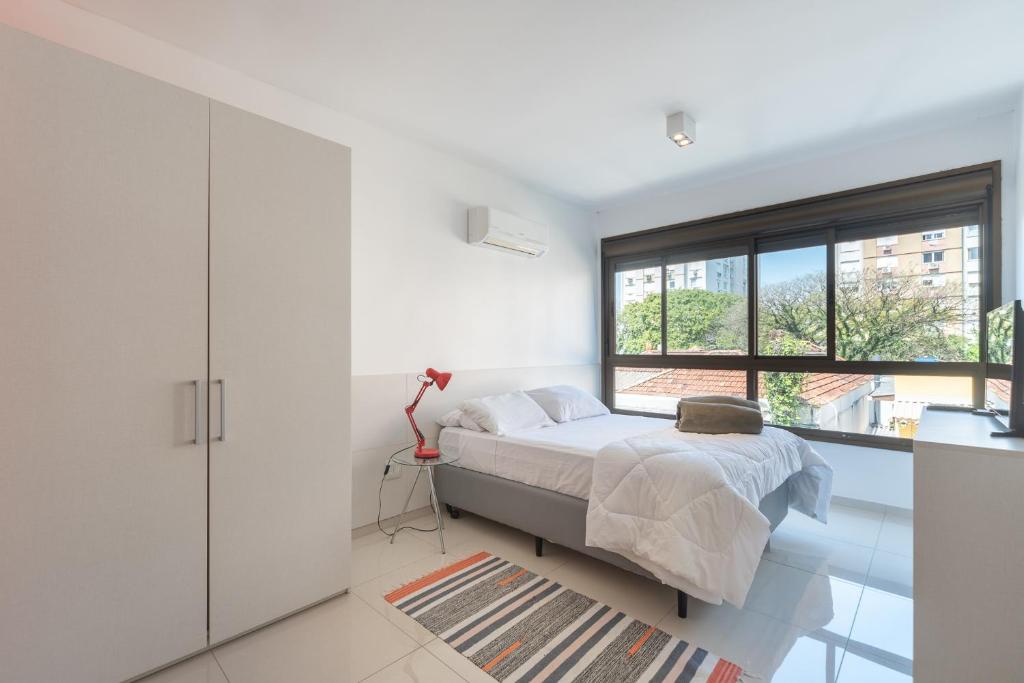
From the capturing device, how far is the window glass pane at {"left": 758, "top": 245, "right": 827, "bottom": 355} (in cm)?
374

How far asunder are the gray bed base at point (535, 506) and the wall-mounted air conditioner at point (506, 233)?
71.3 inches

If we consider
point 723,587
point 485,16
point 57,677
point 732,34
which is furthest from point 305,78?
point 723,587

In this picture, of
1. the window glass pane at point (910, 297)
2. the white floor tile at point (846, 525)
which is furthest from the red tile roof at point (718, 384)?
the white floor tile at point (846, 525)

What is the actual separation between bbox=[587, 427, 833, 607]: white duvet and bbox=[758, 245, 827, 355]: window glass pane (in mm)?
1668

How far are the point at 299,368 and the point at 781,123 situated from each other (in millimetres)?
3376

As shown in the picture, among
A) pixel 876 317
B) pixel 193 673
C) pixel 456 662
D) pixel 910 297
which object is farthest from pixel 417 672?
pixel 910 297

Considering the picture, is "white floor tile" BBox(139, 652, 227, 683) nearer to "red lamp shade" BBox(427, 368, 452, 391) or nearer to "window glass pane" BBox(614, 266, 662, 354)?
"red lamp shade" BBox(427, 368, 452, 391)

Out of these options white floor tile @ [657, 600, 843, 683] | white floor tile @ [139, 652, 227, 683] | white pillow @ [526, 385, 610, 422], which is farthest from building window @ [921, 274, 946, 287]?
white floor tile @ [139, 652, 227, 683]

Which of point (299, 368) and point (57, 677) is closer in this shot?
point (57, 677)

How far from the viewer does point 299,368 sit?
6.79 feet

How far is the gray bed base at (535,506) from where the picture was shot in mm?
2377

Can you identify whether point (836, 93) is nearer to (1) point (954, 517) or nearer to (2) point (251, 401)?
(1) point (954, 517)

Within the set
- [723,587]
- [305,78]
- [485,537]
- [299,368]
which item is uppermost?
[305,78]

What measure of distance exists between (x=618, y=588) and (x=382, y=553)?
4.44 feet
